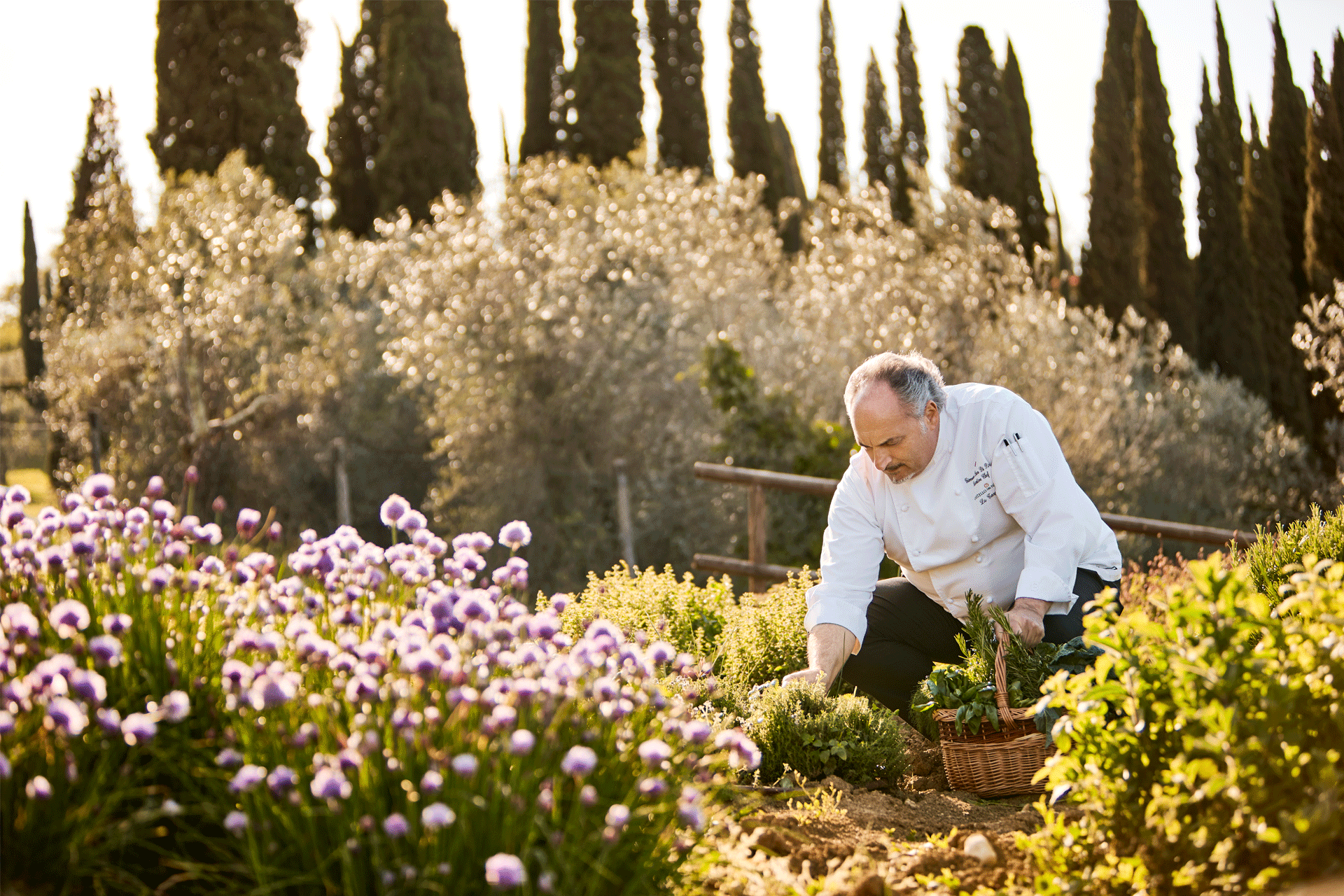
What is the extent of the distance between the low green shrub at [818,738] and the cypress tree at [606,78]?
60.6 ft

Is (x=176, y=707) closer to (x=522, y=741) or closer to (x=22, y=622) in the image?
(x=22, y=622)

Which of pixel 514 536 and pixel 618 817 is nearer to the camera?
pixel 618 817

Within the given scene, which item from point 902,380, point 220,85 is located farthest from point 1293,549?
point 220,85

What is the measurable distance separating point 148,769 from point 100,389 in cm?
1497

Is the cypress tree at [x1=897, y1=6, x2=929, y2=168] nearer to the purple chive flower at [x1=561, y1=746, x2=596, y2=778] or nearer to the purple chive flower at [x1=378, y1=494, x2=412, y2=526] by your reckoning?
the purple chive flower at [x1=378, y1=494, x2=412, y2=526]

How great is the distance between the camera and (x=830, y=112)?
2842 centimetres

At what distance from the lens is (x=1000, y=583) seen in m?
3.73

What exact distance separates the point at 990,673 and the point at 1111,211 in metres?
17.7

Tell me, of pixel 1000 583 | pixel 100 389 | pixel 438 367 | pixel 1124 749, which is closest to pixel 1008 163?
pixel 438 367

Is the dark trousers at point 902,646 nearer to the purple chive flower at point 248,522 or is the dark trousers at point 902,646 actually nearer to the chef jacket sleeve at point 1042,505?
the chef jacket sleeve at point 1042,505

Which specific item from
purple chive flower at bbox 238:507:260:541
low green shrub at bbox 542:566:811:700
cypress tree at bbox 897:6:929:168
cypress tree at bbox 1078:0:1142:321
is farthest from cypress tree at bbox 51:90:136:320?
cypress tree at bbox 897:6:929:168

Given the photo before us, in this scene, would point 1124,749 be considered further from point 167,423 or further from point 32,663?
point 167,423

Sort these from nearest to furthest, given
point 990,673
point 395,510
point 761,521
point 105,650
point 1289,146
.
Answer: point 105,650
point 395,510
point 990,673
point 761,521
point 1289,146

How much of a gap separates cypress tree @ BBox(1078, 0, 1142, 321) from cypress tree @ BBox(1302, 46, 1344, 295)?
12.6 ft
